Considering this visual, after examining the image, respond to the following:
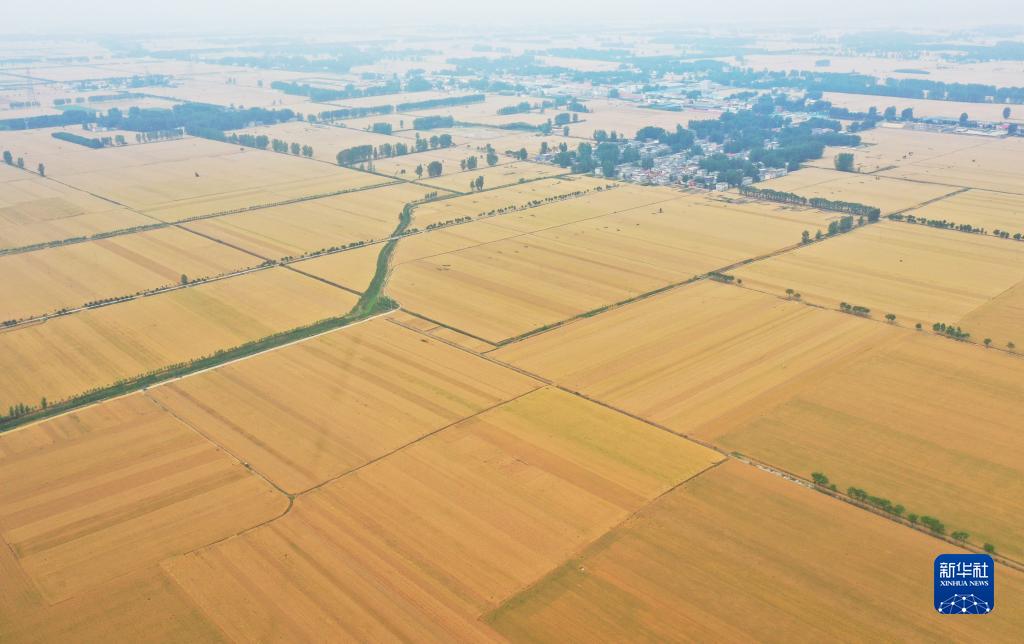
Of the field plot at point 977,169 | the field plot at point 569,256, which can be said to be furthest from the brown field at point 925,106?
the field plot at point 569,256

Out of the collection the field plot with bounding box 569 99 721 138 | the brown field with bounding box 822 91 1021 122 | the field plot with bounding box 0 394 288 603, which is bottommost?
the field plot with bounding box 0 394 288 603

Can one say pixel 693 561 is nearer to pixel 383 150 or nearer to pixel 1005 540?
pixel 1005 540

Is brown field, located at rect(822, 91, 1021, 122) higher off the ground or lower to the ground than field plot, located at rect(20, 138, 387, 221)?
higher

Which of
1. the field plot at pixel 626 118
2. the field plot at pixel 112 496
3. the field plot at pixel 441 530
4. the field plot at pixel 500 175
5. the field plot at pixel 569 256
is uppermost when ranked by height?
the field plot at pixel 626 118

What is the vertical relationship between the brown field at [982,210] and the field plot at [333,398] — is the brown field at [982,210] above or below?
above

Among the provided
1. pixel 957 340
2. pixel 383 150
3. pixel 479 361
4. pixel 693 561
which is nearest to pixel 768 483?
pixel 693 561

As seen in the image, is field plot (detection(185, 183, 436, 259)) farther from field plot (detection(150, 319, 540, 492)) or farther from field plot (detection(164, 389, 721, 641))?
field plot (detection(164, 389, 721, 641))

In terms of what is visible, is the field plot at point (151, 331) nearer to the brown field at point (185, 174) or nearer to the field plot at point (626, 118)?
the brown field at point (185, 174)

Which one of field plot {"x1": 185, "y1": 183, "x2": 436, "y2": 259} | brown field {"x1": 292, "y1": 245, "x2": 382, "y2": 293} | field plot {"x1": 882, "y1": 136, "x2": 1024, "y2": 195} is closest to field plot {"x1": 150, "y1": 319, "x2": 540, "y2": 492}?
brown field {"x1": 292, "y1": 245, "x2": 382, "y2": 293}
